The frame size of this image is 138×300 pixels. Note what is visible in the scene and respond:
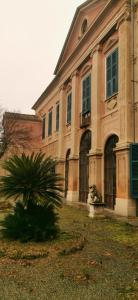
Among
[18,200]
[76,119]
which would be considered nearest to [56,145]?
[76,119]

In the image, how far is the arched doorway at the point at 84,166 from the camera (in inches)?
668

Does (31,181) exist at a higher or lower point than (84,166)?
lower

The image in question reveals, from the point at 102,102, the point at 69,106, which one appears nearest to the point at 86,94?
the point at 102,102

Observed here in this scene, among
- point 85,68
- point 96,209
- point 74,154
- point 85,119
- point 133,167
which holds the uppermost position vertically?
point 85,68

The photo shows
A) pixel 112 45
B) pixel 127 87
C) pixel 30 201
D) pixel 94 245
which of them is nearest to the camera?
pixel 94 245

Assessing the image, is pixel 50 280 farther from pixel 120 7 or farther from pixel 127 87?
pixel 120 7

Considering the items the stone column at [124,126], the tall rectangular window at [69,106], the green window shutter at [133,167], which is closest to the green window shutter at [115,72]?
the stone column at [124,126]

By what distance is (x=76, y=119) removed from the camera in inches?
735

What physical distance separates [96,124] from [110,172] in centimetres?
273

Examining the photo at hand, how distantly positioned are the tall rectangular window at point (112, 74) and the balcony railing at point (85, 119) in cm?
234

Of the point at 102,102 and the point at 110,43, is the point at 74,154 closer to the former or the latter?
the point at 102,102

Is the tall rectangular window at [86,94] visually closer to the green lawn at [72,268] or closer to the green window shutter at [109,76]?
the green window shutter at [109,76]

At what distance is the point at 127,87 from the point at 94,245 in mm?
7543

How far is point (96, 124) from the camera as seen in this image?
1503 centimetres
